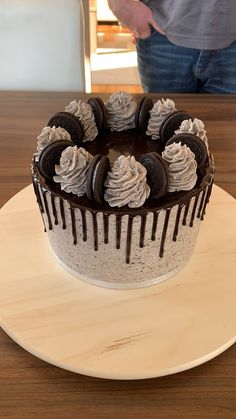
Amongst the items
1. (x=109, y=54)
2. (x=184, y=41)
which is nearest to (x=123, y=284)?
(x=184, y=41)

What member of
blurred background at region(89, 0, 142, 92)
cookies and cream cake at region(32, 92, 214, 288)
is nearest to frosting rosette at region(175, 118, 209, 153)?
cookies and cream cake at region(32, 92, 214, 288)

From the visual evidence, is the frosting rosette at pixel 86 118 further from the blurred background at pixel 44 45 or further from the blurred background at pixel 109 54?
the blurred background at pixel 109 54

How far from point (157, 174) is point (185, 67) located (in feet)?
3.28

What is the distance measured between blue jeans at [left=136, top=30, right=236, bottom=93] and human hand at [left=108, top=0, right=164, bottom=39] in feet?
0.17

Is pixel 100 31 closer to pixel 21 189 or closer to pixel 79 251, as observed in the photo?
pixel 21 189

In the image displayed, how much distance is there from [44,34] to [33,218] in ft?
2.89

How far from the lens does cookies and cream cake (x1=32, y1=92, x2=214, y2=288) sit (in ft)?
2.58


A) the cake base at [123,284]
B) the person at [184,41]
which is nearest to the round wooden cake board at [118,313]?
the cake base at [123,284]

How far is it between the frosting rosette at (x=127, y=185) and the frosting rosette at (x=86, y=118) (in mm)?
203

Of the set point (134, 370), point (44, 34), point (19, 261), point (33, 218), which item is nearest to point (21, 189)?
point (33, 218)

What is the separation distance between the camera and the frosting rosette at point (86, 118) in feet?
3.20

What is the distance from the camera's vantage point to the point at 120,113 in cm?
102

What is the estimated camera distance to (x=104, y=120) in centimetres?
101

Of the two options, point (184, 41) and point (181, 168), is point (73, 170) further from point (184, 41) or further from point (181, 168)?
point (184, 41)
